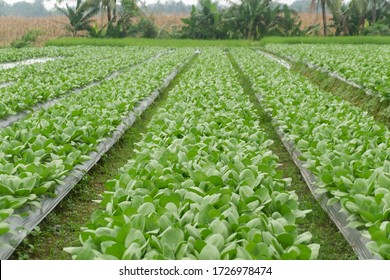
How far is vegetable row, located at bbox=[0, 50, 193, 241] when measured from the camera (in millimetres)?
3891

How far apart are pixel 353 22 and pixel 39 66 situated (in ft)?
84.4

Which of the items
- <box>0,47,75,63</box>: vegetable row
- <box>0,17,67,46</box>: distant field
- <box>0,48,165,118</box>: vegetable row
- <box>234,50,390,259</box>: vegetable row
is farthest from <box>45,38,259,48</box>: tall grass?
<box>234,50,390,259</box>: vegetable row

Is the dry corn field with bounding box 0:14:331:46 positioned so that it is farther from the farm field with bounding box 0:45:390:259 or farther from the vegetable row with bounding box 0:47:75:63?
the farm field with bounding box 0:45:390:259

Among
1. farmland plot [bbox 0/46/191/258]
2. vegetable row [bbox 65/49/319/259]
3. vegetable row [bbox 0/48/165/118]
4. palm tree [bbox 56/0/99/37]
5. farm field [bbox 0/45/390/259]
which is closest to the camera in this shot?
vegetable row [bbox 65/49/319/259]

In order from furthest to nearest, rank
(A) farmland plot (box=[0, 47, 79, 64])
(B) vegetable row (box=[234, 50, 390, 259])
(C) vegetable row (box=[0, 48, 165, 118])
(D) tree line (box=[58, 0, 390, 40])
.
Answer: (D) tree line (box=[58, 0, 390, 40]) → (A) farmland plot (box=[0, 47, 79, 64]) → (C) vegetable row (box=[0, 48, 165, 118]) → (B) vegetable row (box=[234, 50, 390, 259])

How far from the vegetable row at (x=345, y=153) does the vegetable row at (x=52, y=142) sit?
7.27ft

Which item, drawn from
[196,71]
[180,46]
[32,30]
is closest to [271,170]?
[196,71]

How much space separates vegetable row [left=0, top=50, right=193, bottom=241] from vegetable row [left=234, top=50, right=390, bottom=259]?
2215mm

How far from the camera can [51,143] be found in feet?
16.5

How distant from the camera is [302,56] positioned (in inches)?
635

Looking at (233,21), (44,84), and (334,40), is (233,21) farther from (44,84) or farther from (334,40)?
(44,84)

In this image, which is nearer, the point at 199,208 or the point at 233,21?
the point at 199,208

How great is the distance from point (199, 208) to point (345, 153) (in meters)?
2.01

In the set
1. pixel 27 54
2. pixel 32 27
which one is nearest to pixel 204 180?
pixel 27 54
